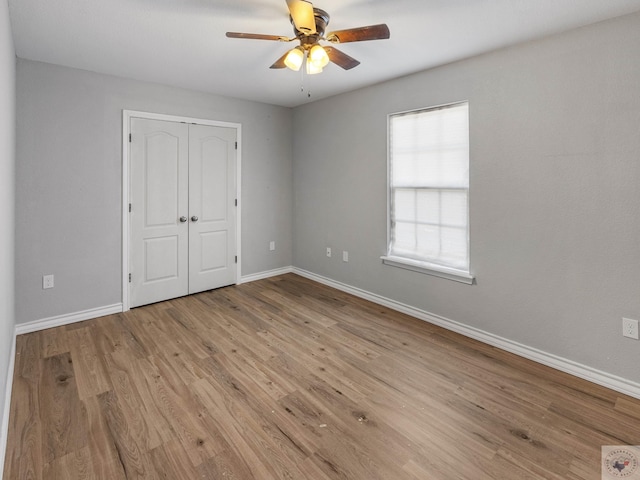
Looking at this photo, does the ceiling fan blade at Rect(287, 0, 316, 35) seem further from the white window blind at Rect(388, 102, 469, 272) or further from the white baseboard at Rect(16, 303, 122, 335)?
the white baseboard at Rect(16, 303, 122, 335)

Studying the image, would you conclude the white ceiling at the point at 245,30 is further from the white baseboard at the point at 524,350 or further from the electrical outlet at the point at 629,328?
the white baseboard at the point at 524,350

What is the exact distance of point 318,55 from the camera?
213cm

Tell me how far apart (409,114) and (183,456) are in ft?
11.0

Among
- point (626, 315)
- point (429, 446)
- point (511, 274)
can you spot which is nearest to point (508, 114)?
point (511, 274)

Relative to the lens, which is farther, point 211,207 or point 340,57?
point 211,207

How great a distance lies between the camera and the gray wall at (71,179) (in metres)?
3.04

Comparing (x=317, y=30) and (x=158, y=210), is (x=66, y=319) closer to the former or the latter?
(x=158, y=210)

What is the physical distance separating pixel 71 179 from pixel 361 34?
2.99m

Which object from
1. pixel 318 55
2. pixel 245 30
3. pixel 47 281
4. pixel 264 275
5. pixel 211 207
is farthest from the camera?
pixel 264 275

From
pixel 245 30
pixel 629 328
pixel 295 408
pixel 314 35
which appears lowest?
pixel 295 408

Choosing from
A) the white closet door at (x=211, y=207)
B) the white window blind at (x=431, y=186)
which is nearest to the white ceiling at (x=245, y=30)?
the white window blind at (x=431, y=186)

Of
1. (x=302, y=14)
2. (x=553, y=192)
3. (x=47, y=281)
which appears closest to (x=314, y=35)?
(x=302, y=14)

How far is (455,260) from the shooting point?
3180mm

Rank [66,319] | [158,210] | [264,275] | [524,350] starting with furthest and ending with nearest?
[264,275] < [158,210] < [66,319] < [524,350]
